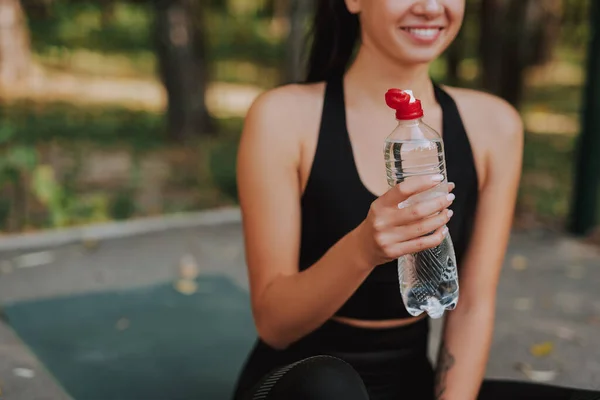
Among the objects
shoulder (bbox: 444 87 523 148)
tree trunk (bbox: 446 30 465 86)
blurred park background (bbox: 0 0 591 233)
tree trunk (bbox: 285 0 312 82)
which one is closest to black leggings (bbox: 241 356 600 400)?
shoulder (bbox: 444 87 523 148)

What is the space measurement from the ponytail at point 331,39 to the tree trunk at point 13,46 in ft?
34.5

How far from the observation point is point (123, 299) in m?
4.70

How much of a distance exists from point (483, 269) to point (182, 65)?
21.9 ft

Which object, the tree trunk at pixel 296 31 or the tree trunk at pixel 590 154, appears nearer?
the tree trunk at pixel 590 154

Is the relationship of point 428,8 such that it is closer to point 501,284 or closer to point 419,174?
point 419,174

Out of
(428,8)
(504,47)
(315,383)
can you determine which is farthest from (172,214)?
(315,383)

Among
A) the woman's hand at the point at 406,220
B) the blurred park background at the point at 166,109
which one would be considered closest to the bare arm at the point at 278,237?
the woman's hand at the point at 406,220

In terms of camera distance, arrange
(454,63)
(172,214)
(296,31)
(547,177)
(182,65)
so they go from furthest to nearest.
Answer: (454,63) → (182,65) → (547,177) → (296,31) → (172,214)

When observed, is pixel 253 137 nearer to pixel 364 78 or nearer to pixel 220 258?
pixel 364 78

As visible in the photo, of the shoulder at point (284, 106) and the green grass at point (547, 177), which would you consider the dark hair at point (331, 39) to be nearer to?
the shoulder at point (284, 106)

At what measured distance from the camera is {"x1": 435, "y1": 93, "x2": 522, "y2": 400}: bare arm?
2434 millimetres

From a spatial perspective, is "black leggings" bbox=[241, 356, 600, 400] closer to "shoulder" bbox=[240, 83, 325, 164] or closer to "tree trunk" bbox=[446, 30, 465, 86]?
"shoulder" bbox=[240, 83, 325, 164]

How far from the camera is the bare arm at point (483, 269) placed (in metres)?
2.43

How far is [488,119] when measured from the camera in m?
2.55
